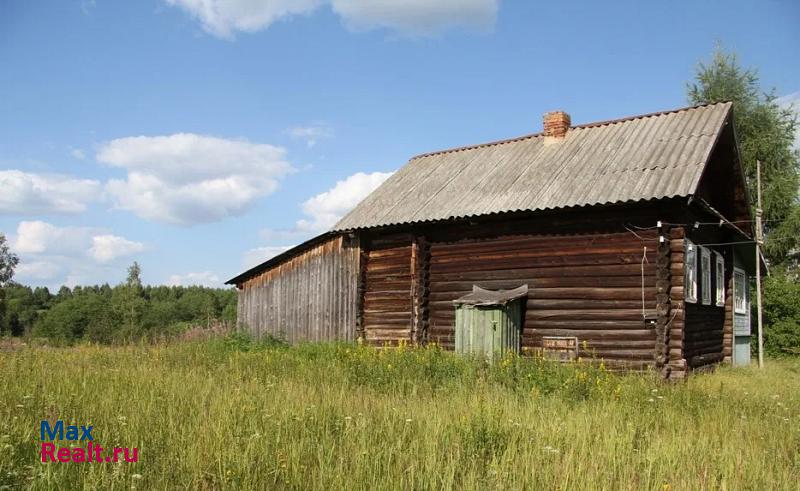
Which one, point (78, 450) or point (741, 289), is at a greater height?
point (741, 289)

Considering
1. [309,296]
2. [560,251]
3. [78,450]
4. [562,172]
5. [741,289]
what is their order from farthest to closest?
1. [741,289]
2. [309,296]
3. [562,172]
4. [560,251]
5. [78,450]

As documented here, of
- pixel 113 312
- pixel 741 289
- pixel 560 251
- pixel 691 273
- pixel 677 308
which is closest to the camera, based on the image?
pixel 677 308

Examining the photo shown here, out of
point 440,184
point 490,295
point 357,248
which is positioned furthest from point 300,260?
point 490,295

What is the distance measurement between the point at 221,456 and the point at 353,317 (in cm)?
1219

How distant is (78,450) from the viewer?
4242 mm

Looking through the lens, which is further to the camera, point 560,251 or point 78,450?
point 560,251

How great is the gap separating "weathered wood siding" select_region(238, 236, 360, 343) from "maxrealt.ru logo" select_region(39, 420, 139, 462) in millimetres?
11632

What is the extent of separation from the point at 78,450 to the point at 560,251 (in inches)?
415

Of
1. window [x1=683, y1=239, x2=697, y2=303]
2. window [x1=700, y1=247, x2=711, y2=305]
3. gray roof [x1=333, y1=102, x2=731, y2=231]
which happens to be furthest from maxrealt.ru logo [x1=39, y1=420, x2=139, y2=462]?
window [x1=700, y1=247, x2=711, y2=305]

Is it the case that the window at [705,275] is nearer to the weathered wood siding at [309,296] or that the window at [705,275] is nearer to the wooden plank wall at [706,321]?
the wooden plank wall at [706,321]

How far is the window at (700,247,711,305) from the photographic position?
14.1 m

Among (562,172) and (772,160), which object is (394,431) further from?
(772,160)

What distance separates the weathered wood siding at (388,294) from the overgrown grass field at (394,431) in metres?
6.54

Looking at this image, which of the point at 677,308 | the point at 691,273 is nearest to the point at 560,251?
the point at 677,308
